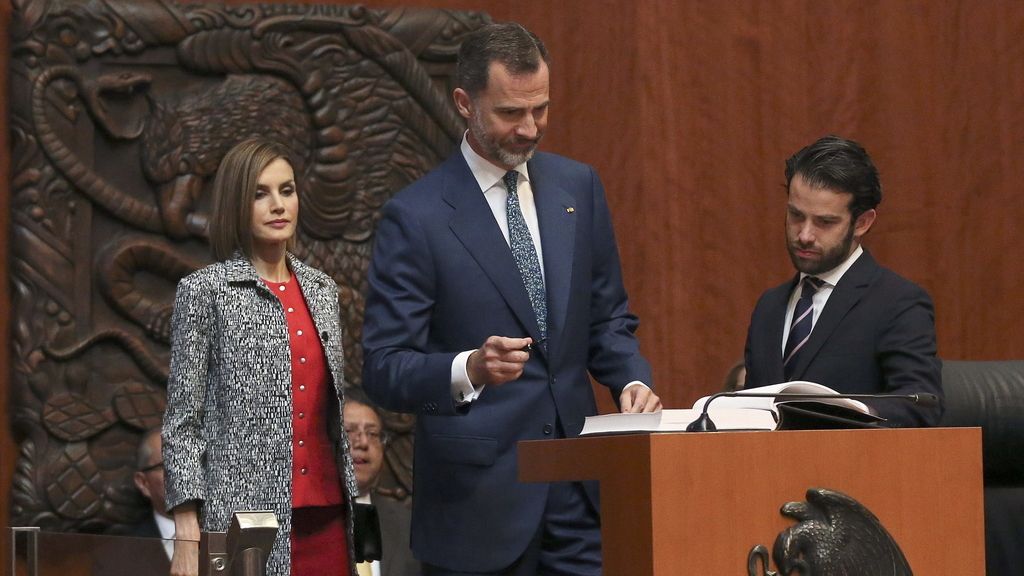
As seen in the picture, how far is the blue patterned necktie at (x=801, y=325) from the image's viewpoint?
11.2 feet

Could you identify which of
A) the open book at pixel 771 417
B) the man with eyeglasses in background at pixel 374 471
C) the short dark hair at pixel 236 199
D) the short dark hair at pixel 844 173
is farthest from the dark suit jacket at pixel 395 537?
the open book at pixel 771 417

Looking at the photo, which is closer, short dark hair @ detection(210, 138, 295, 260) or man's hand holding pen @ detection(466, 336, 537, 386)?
man's hand holding pen @ detection(466, 336, 537, 386)

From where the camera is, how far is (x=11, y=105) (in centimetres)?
464

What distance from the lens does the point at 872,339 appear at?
3.28m

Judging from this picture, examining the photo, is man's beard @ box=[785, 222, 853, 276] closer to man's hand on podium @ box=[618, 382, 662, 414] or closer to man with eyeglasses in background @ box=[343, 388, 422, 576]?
man's hand on podium @ box=[618, 382, 662, 414]

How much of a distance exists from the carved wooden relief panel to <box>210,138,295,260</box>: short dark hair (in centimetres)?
122

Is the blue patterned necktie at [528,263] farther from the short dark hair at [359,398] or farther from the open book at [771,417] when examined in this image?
the short dark hair at [359,398]

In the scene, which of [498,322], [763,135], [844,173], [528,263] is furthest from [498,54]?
[763,135]

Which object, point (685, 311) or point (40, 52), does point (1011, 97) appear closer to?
point (685, 311)

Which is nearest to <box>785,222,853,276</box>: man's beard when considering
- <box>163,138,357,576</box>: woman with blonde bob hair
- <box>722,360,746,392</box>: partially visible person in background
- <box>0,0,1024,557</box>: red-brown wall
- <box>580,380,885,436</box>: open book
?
<box>580,380,885,436</box>: open book

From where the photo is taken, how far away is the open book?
97.6 inches

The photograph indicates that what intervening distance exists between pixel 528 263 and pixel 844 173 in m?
0.76

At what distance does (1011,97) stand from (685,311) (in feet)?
4.75

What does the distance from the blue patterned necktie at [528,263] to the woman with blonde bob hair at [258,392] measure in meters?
0.52
